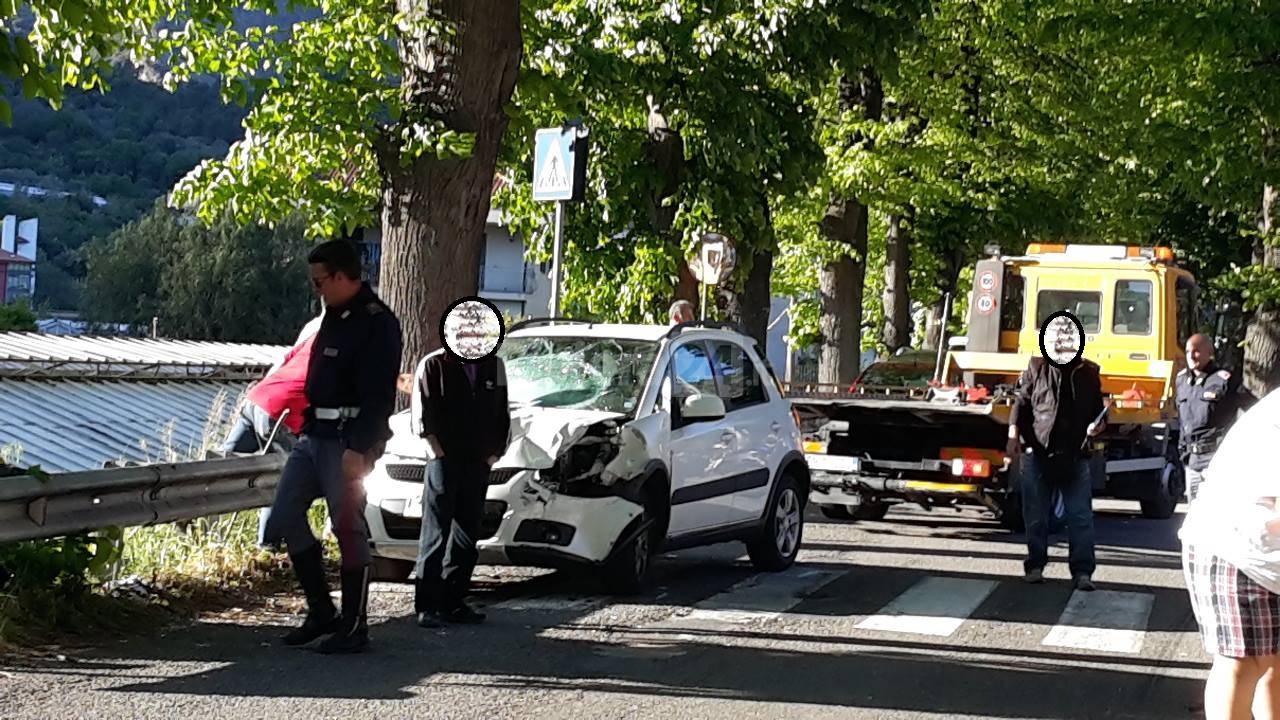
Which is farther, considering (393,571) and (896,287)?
(896,287)

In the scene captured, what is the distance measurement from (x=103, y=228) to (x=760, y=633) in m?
117

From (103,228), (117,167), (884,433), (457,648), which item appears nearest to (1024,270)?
(884,433)

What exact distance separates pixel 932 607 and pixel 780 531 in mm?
1868

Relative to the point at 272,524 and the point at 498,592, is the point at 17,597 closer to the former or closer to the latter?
the point at 272,524

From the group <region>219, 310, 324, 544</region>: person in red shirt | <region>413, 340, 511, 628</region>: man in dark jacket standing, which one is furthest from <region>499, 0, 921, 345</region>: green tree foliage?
<region>413, 340, 511, 628</region>: man in dark jacket standing

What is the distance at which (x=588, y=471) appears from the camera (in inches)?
402

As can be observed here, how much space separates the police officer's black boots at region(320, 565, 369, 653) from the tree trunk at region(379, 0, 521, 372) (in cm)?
430

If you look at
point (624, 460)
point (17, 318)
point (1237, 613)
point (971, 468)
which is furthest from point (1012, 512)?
point (17, 318)

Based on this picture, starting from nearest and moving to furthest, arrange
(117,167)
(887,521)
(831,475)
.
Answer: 1. (831,475)
2. (887,521)
3. (117,167)

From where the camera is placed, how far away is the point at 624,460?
10.3 metres

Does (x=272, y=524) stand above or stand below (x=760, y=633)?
above

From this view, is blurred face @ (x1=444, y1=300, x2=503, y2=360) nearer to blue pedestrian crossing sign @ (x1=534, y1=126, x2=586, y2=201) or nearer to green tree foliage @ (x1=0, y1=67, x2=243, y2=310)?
blue pedestrian crossing sign @ (x1=534, y1=126, x2=586, y2=201)

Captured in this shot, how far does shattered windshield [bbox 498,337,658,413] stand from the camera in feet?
35.9

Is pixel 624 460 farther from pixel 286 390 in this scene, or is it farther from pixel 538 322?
pixel 286 390
